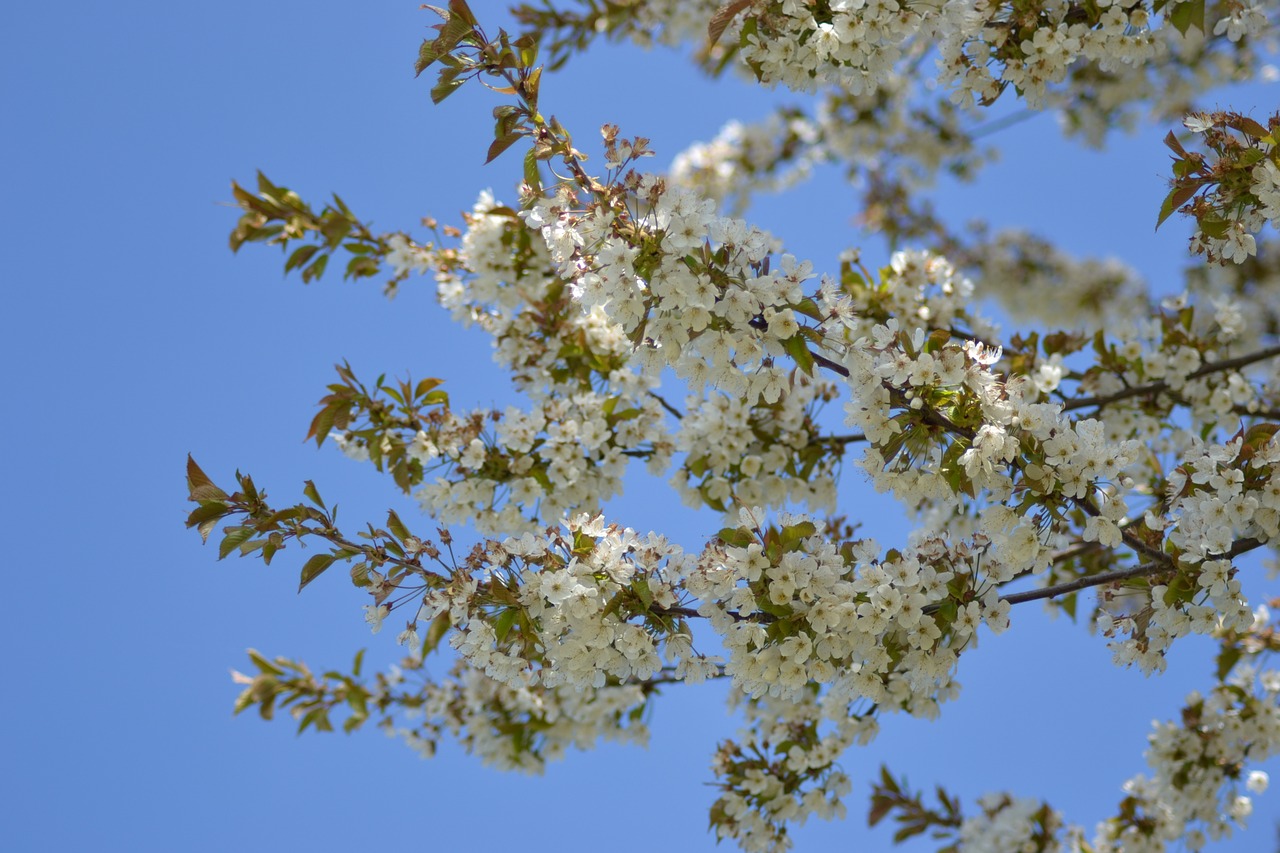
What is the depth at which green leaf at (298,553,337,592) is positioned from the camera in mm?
2641

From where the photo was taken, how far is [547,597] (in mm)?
2525

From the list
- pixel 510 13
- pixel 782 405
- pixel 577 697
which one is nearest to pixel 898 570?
pixel 782 405

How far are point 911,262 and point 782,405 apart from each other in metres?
0.94

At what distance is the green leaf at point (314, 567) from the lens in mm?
2641

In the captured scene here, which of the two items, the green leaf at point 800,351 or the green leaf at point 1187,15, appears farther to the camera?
the green leaf at point 1187,15

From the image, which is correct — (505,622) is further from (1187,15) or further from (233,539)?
(1187,15)

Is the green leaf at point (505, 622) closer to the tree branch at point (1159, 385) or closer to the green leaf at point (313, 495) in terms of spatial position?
the green leaf at point (313, 495)

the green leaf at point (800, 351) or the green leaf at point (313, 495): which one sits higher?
the green leaf at point (800, 351)

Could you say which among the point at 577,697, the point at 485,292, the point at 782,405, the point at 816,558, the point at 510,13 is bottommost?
the point at 816,558

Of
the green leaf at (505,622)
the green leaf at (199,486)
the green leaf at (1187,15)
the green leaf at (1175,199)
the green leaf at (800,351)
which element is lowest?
the green leaf at (505,622)

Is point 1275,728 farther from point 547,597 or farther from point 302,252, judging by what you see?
point 302,252

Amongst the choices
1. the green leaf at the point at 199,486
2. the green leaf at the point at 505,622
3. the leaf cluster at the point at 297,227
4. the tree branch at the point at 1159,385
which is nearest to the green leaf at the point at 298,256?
the leaf cluster at the point at 297,227

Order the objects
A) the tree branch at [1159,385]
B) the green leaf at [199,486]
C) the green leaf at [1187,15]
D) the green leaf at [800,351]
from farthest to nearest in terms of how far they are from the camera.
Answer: the tree branch at [1159,385] → the green leaf at [1187,15] → the green leaf at [199,486] → the green leaf at [800,351]

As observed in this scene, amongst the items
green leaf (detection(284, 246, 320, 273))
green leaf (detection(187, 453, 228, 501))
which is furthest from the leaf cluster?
green leaf (detection(187, 453, 228, 501))
